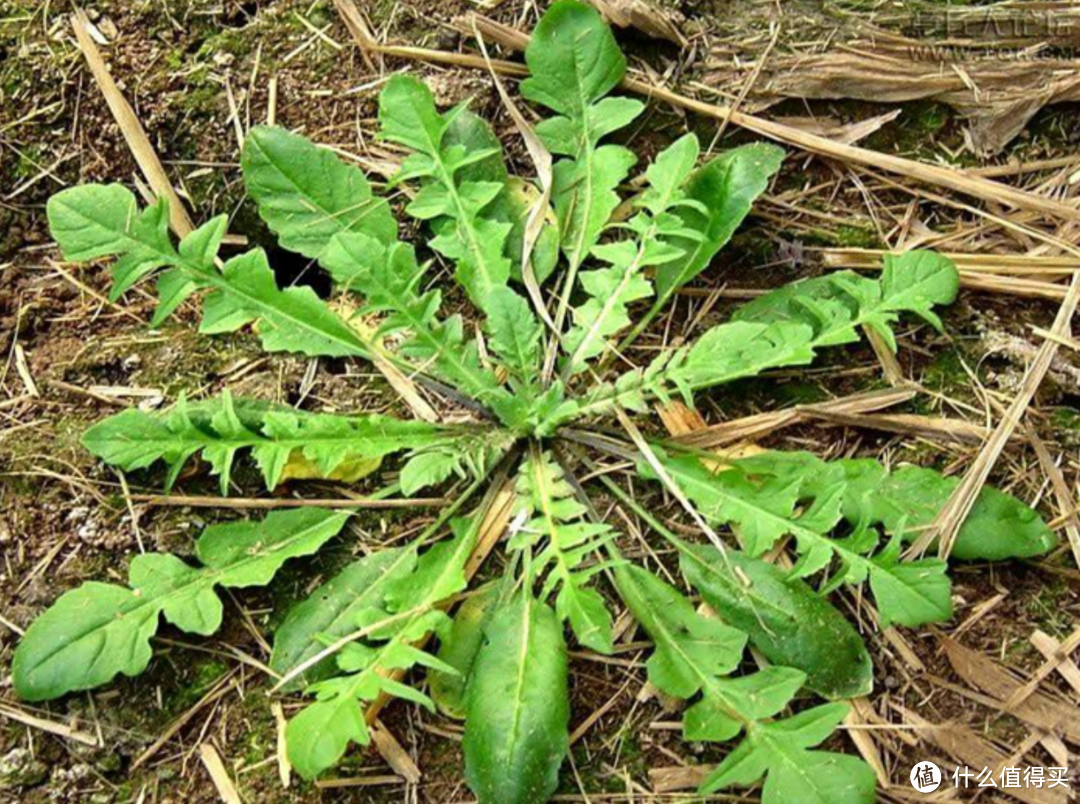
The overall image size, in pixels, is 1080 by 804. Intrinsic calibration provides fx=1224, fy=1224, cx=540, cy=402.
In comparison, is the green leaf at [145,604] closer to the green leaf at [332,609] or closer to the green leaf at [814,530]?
the green leaf at [332,609]

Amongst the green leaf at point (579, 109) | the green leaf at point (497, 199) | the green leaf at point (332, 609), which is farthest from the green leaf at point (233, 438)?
the green leaf at point (579, 109)

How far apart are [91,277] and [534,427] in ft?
2.91

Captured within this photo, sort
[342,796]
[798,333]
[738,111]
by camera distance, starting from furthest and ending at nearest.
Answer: [738,111]
[798,333]
[342,796]

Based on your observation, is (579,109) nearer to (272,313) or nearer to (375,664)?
(272,313)

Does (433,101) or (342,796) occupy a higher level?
(433,101)

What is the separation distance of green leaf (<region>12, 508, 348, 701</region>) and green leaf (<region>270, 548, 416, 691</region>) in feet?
0.25

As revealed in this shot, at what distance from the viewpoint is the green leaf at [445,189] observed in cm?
220

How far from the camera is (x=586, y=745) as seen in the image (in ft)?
6.53

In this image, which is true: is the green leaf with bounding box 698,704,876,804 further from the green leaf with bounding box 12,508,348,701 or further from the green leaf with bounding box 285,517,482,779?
the green leaf with bounding box 12,508,348,701

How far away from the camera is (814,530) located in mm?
1987

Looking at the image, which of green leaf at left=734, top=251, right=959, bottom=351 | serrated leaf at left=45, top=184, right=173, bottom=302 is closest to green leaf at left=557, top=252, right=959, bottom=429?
green leaf at left=734, top=251, right=959, bottom=351

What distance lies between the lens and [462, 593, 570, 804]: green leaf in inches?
74.3

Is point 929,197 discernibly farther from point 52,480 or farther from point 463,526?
point 52,480

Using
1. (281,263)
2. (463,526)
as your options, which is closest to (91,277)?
(281,263)
